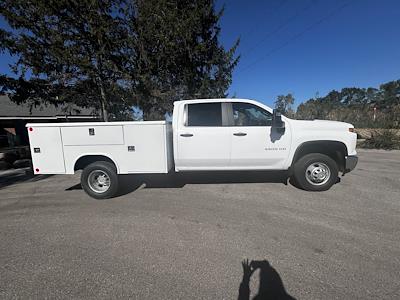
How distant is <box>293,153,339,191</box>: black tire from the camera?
4.77 metres

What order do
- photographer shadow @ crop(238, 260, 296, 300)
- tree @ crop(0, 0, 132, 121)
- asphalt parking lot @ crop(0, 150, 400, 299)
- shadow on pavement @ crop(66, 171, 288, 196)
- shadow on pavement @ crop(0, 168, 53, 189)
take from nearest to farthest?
photographer shadow @ crop(238, 260, 296, 300) → asphalt parking lot @ crop(0, 150, 400, 299) → shadow on pavement @ crop(66, 171, 288, 196) → shadow on pavement @ crop(0, 168, 53, 189) → tree @ crop(0, 0, 132, 121)

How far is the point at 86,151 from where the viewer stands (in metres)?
4.56

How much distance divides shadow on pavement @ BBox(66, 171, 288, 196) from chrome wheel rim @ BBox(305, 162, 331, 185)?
78 cm

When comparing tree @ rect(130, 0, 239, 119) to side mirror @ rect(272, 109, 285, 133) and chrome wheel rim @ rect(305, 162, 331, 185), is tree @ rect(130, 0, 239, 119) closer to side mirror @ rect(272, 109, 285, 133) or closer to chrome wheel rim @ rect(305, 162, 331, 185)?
side mirror @ rect(272, 109, 285, 133)

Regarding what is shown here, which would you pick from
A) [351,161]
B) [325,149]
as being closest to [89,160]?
[325,149]

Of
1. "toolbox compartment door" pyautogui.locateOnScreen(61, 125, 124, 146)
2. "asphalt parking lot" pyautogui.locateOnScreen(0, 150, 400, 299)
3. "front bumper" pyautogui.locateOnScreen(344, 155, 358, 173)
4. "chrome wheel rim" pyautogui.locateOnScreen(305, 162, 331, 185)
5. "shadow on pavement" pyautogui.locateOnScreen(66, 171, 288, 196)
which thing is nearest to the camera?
"asphalt parking lot" pyautogui.locateOnScreen(0, 150, 400, 299)

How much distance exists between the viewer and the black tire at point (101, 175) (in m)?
4.65

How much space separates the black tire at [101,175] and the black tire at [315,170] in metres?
4.05

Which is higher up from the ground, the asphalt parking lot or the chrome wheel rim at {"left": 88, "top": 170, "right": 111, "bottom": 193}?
the chrome wheel rim at {"left": 88, "top": 170, "right": 111, "bottom": 193}

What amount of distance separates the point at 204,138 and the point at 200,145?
0.18 metres

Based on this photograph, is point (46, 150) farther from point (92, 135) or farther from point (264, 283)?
point (264, 283)

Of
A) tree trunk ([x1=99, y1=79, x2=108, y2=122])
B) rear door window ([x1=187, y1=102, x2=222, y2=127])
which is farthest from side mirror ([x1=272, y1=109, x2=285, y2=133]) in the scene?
tree trunk ([x1=99, y1=79, x2=108, y2=122])

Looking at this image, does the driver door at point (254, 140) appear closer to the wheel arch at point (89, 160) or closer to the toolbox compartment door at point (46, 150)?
the wheel arch at point (89, 160)

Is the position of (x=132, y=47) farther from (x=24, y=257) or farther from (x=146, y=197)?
(x=24, y=257)
